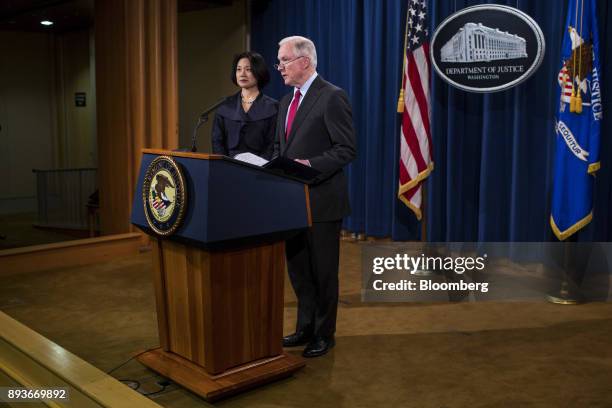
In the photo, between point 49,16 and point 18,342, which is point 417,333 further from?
point 49,16

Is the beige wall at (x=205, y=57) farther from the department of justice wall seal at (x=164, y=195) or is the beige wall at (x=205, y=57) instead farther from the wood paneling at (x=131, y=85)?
the department of justice wall seal at (x=164, y=195)

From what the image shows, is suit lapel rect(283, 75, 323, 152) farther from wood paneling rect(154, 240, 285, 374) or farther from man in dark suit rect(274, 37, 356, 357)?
wood paneling rect(154, 240, 285, 374)

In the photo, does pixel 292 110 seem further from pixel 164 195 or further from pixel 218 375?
pixel 218 375

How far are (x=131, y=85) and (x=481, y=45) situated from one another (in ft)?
9.39

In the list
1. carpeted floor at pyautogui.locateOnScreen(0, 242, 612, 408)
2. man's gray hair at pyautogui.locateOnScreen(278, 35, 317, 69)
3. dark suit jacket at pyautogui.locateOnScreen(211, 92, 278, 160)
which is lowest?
carpeted floor at pyautogui.locateOnScreen(0, 242, 612, 408)

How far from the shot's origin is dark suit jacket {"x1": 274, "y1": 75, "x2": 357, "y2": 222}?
3059 millimetres

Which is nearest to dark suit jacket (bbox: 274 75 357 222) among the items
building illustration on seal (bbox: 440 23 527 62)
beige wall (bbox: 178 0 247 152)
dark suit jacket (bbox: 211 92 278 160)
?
dark suit jacket (bbox: 211 92 278 160)

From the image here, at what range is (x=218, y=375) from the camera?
2740 mm

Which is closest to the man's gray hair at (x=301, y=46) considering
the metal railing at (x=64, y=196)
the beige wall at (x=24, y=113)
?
the metal railing at (x=64, y=196)

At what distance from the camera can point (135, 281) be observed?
4.89 m

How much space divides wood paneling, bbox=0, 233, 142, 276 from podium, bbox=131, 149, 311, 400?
257 centimetres

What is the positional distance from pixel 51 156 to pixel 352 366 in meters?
8.46

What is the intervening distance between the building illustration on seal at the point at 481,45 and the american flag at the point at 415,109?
207 millimetres

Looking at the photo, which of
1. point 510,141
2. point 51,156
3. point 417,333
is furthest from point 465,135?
point 51,156
